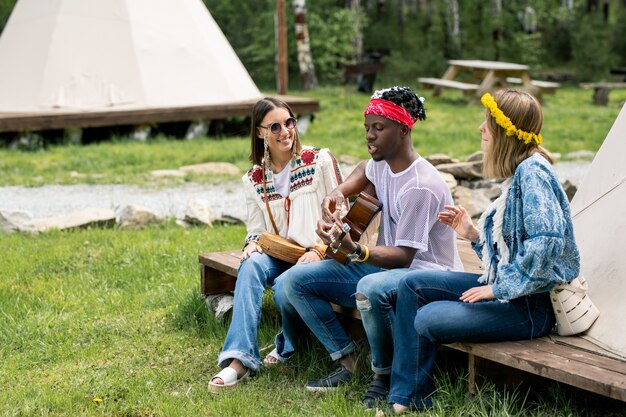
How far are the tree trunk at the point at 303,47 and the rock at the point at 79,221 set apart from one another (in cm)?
1267

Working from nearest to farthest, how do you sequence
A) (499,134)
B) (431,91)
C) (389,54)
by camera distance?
(499,134), (431,91), (389,54)

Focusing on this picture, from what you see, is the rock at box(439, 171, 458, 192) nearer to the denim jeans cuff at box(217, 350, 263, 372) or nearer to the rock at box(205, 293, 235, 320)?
the rock at box(205, 293, 235, 320)

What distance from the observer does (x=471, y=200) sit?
7410 millimetres

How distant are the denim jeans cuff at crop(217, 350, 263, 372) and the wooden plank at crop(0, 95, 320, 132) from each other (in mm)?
8668

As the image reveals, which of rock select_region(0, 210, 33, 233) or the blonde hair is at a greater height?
the blonde hair

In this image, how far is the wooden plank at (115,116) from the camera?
38.8ft

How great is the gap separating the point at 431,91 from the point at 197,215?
13088 millimetres

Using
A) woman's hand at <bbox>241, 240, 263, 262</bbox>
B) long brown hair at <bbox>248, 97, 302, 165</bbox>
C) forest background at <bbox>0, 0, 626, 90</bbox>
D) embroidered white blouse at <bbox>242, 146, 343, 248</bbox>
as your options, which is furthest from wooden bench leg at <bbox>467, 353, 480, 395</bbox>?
forest background at <bbox>0, 0, 626, 90</bbox>

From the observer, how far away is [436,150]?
11.8 m

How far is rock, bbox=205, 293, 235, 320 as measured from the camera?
4.68 m

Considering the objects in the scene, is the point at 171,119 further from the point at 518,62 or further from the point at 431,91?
the point at 518,62

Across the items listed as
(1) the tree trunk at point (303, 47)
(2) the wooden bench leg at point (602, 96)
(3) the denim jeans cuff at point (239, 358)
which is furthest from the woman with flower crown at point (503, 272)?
(1) the tree trunk at point (303, 47)

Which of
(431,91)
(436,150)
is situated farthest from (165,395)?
(431,91)

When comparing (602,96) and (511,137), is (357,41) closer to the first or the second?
(602,96)
